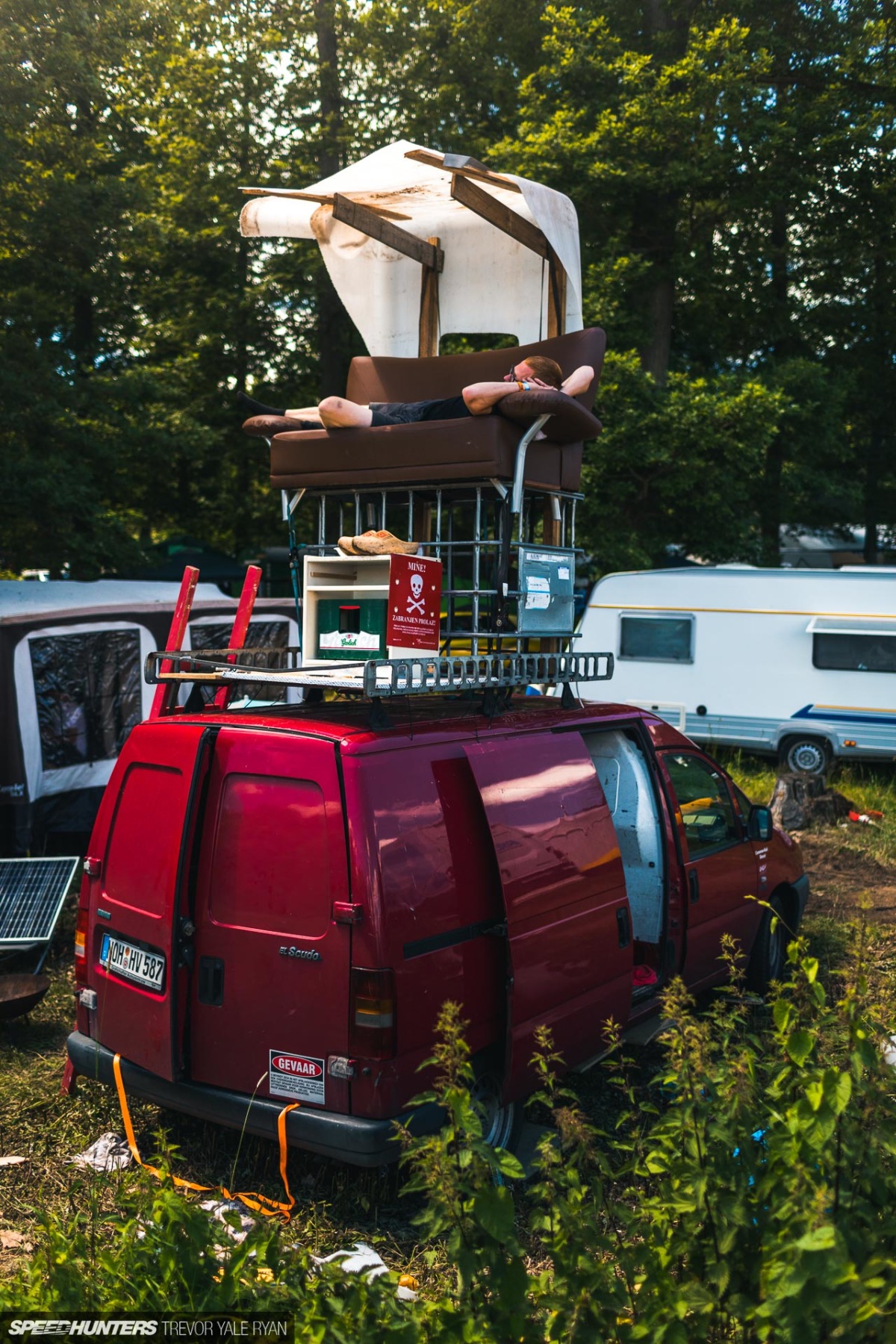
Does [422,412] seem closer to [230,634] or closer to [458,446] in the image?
[458,446]

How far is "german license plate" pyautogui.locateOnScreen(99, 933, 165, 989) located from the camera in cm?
421

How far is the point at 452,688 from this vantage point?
4.38m

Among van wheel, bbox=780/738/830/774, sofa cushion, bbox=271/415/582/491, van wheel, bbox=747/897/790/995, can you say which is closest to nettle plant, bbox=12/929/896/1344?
sofa cushion, bbox=271/415/582/491

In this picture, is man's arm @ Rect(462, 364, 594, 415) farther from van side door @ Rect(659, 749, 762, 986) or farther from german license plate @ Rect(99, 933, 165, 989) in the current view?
german license plate @ Rect(99, 933, 165, 989)

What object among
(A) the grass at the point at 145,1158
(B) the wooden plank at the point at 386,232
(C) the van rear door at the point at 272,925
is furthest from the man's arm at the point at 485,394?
(A) the grass at the point at 145,1158

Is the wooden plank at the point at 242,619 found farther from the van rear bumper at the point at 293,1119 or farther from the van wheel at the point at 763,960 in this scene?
the van wheel at the point at 763,960

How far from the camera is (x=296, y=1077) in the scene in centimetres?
392

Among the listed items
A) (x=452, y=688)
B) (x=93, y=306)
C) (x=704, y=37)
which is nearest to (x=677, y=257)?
(x=704, y=37)

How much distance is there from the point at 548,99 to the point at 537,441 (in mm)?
16624

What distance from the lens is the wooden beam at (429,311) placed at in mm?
6777

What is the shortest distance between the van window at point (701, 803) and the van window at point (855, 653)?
8800 millimetres

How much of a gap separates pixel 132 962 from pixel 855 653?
12113 millimetres

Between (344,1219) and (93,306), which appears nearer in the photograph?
(344,1219)

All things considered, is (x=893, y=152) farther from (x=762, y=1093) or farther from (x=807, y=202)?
(x=762, y=1093)
